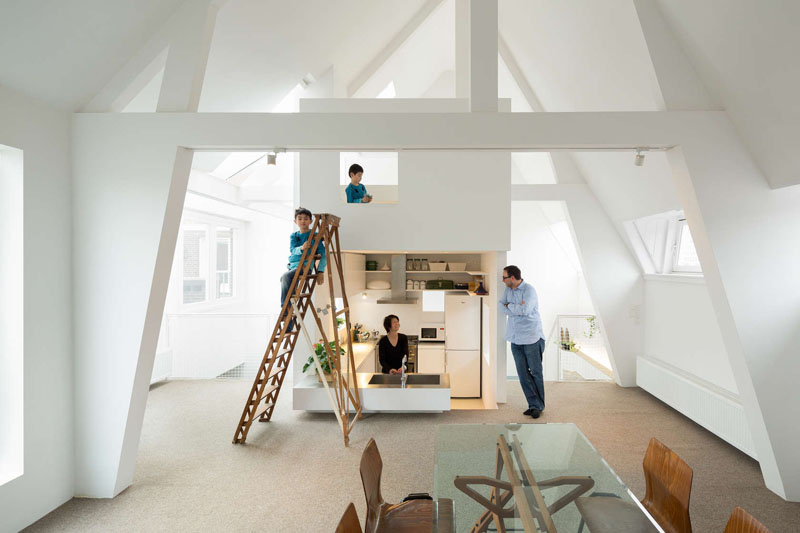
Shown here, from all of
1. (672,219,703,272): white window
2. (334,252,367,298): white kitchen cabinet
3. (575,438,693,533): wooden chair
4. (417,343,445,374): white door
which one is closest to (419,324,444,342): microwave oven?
(417,343,445,374): white door

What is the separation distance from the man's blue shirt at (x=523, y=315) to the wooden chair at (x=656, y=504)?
251 cm

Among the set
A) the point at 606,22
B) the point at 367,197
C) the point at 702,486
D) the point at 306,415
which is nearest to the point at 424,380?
the point at 306,415

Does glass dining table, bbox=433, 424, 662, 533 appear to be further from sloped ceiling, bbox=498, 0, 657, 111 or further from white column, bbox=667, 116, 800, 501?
sloped ceiling, bbox=498, 0, 657, 111

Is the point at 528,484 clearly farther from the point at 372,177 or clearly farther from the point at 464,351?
the point at 372,177

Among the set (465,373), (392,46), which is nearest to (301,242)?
(465,373)

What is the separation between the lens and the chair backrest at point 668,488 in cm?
210

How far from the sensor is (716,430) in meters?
4.18

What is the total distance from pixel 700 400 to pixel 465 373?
3144 mm

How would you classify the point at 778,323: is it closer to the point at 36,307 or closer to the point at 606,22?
the point at 606,22

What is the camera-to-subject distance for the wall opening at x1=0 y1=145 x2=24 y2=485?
283cm

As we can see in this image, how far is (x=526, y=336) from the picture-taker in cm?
499

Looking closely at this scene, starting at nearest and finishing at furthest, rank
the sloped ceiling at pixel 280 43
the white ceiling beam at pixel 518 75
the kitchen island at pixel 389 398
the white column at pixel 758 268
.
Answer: the white column at pixel 758 268 < the sloped ceiling at pixel 280 43 < the kitchen island at pixel 389 398 < the white ceiling beam at pixel 518 75

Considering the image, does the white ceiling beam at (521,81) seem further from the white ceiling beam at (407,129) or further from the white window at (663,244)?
the white ceiling beam at (407,129)

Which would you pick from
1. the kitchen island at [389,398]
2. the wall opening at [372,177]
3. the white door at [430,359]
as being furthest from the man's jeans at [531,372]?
the wall opening at [372,177]
